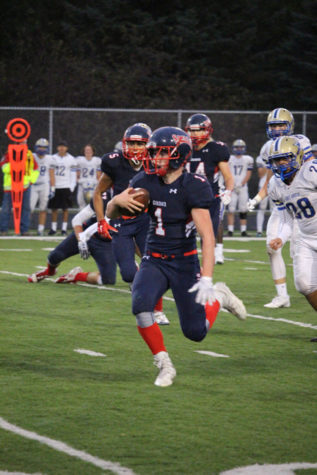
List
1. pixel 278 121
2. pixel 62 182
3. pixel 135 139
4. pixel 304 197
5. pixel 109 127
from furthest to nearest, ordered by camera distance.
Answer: pixel 109 127 < pixel 62 182 < pixel 278 121 < pixel 135 139 < pixel 304 197

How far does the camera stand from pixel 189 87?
32.3m

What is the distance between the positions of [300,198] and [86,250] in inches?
118

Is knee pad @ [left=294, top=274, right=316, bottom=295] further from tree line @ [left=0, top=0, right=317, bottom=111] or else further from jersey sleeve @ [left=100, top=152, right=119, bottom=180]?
tree line @ [left=0, top=0, right=317, bottom=111]

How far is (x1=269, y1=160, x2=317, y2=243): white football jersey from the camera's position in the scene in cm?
734

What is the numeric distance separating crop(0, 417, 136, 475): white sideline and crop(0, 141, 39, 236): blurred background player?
1250 centimetres

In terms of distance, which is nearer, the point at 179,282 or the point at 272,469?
the point at 272,469

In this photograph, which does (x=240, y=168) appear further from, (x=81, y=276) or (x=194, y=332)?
(x=194, y=332)

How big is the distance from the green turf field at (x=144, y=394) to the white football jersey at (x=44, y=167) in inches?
343

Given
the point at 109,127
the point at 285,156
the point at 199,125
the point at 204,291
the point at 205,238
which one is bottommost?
the point at 204,291

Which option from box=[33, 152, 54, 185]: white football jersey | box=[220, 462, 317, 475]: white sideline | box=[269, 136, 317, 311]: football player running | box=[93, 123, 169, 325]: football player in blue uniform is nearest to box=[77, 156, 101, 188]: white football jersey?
box=[33, 152, 54, 185]: white football jersey

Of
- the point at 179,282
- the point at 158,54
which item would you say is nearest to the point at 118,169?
the point at 179,282

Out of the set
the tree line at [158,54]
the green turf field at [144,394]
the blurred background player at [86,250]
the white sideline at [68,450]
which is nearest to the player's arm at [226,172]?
the blurred background player at [86,250]

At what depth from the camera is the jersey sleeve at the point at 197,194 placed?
19.4ft

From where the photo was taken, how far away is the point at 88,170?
749 inches
